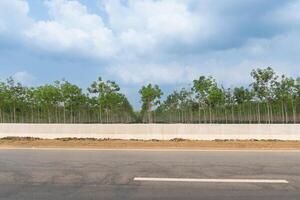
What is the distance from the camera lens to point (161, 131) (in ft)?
72.2

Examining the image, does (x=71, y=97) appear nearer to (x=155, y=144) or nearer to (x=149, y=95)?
(x=149, y=95)

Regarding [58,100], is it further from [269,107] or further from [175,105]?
[269,107]

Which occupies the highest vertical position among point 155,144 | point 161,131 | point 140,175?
point 161,131

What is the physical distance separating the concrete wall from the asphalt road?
6.87 m

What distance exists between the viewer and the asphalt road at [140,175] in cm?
795

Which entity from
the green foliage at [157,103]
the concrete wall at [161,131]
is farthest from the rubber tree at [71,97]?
the concrete wall at [161,131]

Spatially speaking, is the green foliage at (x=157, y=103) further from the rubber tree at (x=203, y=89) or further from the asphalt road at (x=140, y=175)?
the asphalt road at (x=140, y=175)

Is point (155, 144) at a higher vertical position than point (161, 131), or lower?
lower

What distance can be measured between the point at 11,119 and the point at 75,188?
23.9 metres

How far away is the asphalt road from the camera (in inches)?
313

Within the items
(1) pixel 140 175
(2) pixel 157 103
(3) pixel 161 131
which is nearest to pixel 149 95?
(2) pixel 157 103

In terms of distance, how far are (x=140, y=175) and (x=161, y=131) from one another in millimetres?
11972

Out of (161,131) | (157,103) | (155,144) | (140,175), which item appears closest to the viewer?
(140,175)

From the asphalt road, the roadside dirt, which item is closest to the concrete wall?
the roadside dirt
